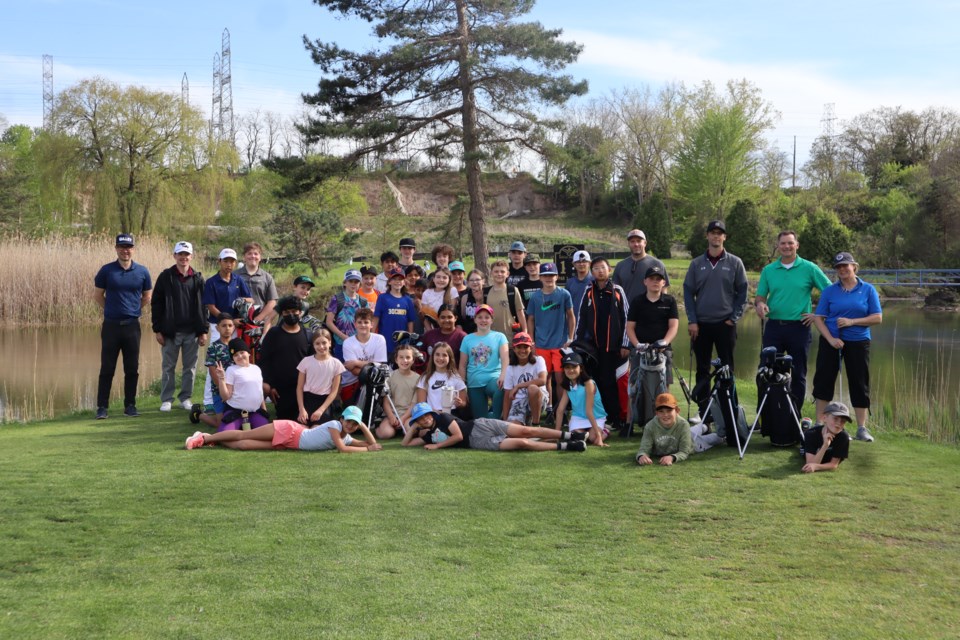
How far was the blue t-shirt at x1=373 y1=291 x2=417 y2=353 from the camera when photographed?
8.92m

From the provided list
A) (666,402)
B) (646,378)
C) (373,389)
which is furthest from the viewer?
(373,389)

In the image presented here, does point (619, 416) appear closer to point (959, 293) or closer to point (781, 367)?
point (781, 367)

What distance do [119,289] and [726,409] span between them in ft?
20.6

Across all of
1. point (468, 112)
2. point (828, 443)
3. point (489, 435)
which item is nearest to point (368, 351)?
point (489, 435)

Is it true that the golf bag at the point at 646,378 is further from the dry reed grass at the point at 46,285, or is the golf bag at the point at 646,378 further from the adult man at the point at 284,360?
the dry reed grass at the point at 46,285

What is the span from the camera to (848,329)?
7.51 metres

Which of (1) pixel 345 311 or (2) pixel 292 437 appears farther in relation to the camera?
(1) pixel 345 311

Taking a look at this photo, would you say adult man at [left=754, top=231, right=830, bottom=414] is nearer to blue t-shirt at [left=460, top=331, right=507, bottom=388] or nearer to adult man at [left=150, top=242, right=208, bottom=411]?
blue t-shirt at [left=460, top=331, right=507, bottom=388]

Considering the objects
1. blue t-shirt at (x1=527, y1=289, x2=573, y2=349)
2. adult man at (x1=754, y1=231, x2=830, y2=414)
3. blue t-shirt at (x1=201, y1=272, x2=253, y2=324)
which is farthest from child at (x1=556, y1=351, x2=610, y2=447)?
blue t-shirt at (x1=201, y1=272, x2=253, y2=324)

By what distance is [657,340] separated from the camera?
25.5 ft

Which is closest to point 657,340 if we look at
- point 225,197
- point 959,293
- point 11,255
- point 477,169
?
point 477,169

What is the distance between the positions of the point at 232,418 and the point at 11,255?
52.9 feet

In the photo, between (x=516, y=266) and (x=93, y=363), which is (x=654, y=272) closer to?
(x=516, y=266)

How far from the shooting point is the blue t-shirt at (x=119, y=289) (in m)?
8.92
